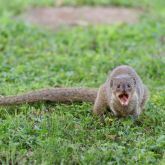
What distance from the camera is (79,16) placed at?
10719 millimetres

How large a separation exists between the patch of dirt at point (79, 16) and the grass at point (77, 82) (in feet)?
0.77

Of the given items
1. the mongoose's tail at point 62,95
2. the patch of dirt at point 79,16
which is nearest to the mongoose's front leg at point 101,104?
the mongoose's tail at point 62,95

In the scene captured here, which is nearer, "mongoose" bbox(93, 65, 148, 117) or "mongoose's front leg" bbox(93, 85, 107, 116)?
"mongoose" bbox(93, 65, 148, 117)

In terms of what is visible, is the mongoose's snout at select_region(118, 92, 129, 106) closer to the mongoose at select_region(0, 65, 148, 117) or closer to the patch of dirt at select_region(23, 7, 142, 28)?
the mongoose at select_region(0, 65, 148, 117)

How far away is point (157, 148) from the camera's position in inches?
202

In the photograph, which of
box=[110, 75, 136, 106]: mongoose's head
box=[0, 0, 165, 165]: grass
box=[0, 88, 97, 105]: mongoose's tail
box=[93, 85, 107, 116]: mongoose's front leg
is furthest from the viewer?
box=[0, 88, 97, 105]: mongoose's tail

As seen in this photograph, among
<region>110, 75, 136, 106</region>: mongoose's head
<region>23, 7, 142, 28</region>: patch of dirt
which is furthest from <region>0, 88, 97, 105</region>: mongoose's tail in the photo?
<region>23, 7, 142, 28</region>: patch of dirt

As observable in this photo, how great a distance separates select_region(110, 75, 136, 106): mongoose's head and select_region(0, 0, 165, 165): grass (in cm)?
22

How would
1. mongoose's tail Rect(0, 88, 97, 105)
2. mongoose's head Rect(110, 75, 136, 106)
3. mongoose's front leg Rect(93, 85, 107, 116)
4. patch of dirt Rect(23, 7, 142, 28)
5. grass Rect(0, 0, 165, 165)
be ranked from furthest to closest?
patch of dirt Rect(23, 7, 142, 28) → mongoose's tail Rect(0, 88, 97, 105) → mongoose's front leg Rect(93, 85, 107, 116) → mongoose's head Rect(110, 75, 136, 106) → grass Rect(0, 0, 165, 165)

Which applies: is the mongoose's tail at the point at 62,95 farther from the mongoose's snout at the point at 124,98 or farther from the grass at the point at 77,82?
the mongoose's snout at the point at 124,98

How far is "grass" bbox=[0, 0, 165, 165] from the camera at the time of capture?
4.98 metres

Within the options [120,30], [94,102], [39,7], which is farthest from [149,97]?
[39,7]

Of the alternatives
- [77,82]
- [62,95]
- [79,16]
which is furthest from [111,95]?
[79,16]

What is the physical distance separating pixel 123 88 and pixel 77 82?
170cm
